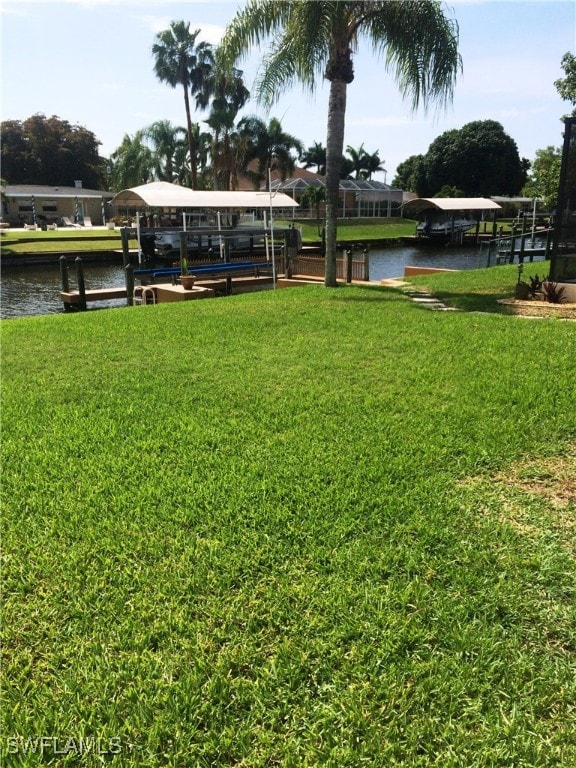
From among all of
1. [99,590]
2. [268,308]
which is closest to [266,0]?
[268,308]

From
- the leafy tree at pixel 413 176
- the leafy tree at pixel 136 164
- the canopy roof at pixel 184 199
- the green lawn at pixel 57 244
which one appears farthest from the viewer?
the leafy tree at pixel 413 176

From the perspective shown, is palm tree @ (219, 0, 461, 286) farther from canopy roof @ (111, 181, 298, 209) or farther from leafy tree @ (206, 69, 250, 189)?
leafy tree @ (206, 69, 250, 189)

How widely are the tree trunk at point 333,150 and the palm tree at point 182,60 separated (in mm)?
29622

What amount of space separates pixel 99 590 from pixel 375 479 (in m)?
1.74

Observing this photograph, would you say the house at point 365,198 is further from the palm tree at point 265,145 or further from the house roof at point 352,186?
the palm tree at point 265,145

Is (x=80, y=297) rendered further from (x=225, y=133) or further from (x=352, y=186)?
(x=352, y=186)

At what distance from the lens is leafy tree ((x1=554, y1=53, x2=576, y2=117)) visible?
799 inches

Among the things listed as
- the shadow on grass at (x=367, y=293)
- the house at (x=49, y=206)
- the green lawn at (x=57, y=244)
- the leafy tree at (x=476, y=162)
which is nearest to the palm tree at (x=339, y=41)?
the shadow on grass at (x=367, y=293)

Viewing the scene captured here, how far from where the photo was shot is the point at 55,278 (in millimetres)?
25250

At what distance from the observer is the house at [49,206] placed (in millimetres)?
53250

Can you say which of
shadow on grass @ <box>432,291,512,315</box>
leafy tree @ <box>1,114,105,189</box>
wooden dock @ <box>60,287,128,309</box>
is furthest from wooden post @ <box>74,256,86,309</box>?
leafy tree @ <box>1,114,105,189</box>

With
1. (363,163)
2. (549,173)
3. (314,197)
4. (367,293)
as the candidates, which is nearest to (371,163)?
(363,163)

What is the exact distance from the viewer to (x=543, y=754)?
71.6 inches

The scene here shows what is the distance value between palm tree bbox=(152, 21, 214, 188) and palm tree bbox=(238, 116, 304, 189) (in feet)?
20.6
